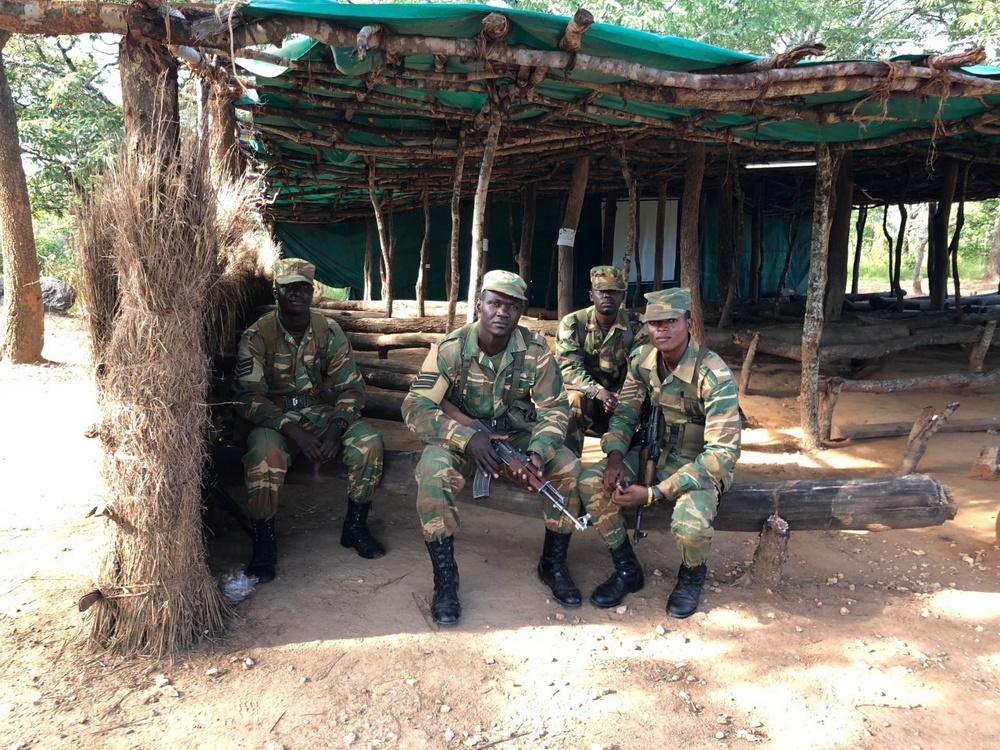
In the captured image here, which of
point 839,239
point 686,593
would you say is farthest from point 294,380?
point 839,239

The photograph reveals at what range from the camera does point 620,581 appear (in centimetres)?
339

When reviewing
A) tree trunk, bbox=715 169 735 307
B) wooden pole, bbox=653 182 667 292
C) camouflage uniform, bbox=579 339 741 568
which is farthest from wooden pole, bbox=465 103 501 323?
wooden pole, bbox=653 182 667 292

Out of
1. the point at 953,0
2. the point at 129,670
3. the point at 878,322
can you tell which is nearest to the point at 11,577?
the point at 129,670

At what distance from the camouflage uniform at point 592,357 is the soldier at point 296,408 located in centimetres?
142

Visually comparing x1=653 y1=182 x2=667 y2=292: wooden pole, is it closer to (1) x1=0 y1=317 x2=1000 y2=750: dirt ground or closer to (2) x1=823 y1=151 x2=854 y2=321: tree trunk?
(2) x1=823 y1=151 x2=854 y2=321: tree trunk

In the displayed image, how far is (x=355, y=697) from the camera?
2.61 m

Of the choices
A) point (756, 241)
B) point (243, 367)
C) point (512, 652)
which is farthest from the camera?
point (756, 241)

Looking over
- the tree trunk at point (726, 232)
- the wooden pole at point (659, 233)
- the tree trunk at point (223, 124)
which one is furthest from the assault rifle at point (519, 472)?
the wooden pole at point (659, 233)

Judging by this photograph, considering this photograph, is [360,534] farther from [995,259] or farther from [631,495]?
[995,259]

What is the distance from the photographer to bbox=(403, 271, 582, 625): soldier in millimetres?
3236

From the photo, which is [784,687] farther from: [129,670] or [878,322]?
[878,322]

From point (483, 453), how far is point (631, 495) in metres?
0.74

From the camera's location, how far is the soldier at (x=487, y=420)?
324 centimetres

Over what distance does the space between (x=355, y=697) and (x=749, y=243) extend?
14.0 metres
